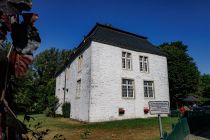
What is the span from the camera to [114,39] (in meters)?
22.3

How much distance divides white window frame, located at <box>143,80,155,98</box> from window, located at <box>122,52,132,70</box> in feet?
8.38

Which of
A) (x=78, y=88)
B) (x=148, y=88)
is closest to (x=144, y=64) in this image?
(x=148, y=88)

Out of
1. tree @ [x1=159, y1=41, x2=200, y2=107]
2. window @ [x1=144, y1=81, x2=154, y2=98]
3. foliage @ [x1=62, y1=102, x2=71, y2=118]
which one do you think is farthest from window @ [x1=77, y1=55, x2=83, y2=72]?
tree @ [x1=159, y1=41, x2=200, y2=107]

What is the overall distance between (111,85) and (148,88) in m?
5.11

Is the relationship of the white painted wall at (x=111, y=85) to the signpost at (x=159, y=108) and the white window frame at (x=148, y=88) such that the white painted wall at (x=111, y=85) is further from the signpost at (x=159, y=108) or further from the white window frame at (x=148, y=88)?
the signpost at (x=159, y=108)

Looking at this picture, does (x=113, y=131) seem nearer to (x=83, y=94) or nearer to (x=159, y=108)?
(x=83, y=94)

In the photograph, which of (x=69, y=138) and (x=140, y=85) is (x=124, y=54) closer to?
(x=140, y=85)

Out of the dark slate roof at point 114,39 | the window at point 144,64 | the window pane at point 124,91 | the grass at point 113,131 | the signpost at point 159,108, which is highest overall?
the dark slate roof at point 114,39

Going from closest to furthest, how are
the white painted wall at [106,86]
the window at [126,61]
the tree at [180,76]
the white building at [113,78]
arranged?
the white painted wall at [106,86]
the white building at [113,78]
the window at [126,61]
the tree at [180,76]

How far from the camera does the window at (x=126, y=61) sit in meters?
22.0

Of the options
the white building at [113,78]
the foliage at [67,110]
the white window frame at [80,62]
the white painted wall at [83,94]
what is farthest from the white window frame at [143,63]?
the foliage at [67,110]

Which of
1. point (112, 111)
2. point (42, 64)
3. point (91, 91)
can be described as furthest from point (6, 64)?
point (42, 64)

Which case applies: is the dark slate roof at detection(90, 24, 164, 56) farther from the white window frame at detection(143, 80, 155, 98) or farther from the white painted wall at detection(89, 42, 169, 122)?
the white window frame at detection(143, 80, 155, 98)

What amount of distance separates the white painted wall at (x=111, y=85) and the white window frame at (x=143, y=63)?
0.47 m
